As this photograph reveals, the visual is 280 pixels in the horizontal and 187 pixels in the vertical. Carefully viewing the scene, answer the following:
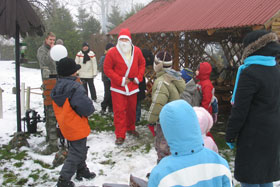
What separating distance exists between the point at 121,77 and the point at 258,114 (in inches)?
119

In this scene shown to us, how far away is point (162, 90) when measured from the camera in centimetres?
348

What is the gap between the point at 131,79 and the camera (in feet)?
16.9

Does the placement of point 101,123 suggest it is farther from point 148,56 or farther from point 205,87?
point 205,87

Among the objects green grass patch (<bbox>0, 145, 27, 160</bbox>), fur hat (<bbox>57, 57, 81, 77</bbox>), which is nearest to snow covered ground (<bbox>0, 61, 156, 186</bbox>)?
green grass patch (<bbox>0, 145, 27, 160</bbox>)

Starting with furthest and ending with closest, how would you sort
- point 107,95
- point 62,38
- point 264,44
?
point 62,38 < point 107,95 < point 264,44

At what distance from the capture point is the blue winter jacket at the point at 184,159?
1602mm

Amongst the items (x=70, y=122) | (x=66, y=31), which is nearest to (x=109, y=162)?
(x=70, y=122)

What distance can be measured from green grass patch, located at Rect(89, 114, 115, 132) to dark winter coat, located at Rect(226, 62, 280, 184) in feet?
12.9

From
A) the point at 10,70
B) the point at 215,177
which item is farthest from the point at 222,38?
the point at 10,70

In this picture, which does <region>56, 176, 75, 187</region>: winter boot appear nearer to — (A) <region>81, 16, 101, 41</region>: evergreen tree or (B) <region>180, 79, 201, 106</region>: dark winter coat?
(B) <region>180, 79, 201, 106</region>: dark winter coat

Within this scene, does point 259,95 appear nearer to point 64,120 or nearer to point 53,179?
point 64,120

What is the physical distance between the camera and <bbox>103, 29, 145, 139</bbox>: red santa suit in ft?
16.5

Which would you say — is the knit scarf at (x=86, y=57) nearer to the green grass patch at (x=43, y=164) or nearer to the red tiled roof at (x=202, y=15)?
the red tiled roof at (x=202, y=15)

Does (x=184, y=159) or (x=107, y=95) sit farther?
(x=107, y=95)
